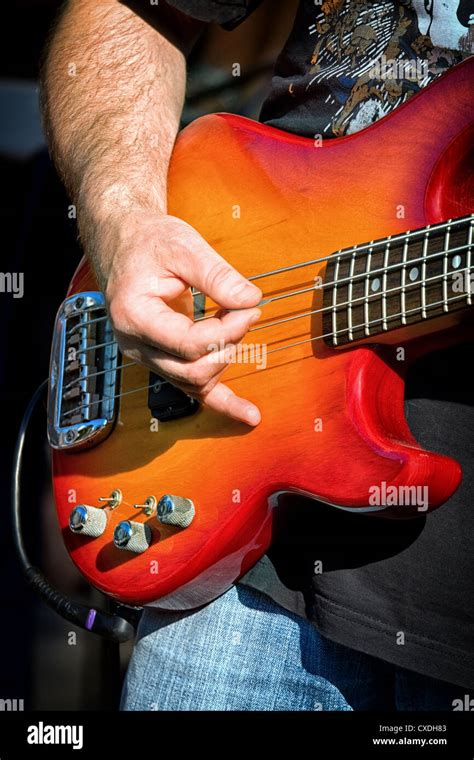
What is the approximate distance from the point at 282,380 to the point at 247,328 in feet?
0.46

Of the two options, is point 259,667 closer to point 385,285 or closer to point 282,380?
point 282,380

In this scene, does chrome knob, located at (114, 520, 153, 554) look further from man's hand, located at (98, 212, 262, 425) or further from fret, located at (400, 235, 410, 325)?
fret, located at (400, 235, 410, 325)

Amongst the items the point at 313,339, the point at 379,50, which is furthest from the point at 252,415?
the point at 379,50

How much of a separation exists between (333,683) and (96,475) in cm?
50

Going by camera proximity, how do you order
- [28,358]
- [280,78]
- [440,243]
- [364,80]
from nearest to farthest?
[440,243], [364,80], [280,78], [28,358]

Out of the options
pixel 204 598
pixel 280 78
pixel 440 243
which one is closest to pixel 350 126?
pixel 280 78

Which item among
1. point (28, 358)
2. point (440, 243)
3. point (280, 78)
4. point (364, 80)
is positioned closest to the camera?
point (440, 243)

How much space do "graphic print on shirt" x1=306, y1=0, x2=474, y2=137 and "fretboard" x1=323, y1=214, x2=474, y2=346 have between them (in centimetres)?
27

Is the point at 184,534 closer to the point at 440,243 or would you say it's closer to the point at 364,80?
the point at 440,243

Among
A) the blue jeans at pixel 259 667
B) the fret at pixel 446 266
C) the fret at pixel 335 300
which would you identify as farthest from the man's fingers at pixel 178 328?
the blue jeans at pixel 259 667

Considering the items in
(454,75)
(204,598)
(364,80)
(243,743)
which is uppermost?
(364,80)

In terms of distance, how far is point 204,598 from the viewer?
4.30ft

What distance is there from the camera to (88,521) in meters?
1.32

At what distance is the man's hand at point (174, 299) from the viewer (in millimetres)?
1052
